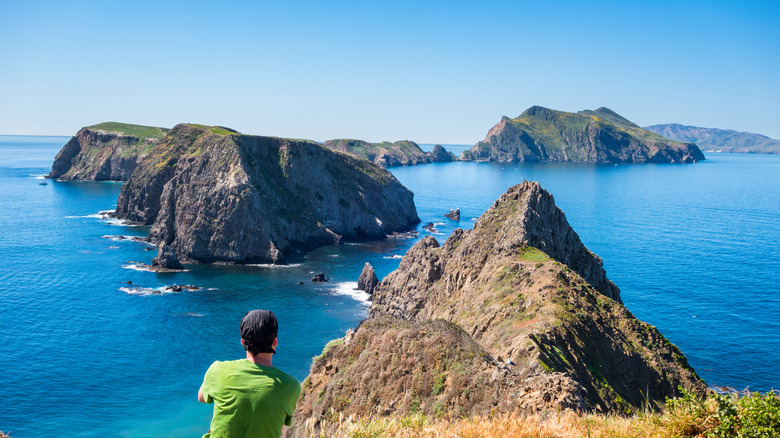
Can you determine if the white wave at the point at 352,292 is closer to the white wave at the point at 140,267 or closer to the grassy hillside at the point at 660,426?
the white wave at the point at 140,267

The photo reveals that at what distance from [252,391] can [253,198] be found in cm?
10733

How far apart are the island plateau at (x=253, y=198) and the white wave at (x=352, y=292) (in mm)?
21329

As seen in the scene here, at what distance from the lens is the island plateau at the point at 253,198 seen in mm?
107000

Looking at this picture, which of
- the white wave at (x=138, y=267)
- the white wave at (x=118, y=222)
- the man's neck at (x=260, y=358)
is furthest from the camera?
the white wave at (x=118, y=222)

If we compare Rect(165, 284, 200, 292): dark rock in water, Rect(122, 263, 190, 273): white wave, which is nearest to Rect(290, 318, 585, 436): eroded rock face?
Rect(165, 284, 200, 292): dark rock in water

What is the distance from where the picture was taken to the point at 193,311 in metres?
76.1

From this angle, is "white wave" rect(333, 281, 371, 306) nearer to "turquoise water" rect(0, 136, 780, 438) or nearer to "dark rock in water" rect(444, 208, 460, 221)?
"turquoise water" rect(0, 136, 780, 438)

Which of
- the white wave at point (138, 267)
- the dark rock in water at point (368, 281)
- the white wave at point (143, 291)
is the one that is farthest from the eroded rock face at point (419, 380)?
the white wave at point (138, 267)

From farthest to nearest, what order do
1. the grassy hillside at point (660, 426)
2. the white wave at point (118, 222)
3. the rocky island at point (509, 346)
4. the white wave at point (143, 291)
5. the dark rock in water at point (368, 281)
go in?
1. the white wave at point (118, 222)
2. the dark rock in water at point (368, 281)
3. the white wave at point (143, 291)
4. the rocky island at point (509, 346)
5. the grassy hillside at point (660, 426)

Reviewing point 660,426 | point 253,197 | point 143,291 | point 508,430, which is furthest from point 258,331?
point 253,197

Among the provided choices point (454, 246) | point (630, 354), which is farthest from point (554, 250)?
point (630, 354)

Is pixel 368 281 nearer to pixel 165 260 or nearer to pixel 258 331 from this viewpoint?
pixel 165 260

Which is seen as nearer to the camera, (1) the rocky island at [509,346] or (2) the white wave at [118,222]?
(1) the rocky island at [509,346]

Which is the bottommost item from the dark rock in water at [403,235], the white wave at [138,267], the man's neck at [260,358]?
the white wave at [138,267]
